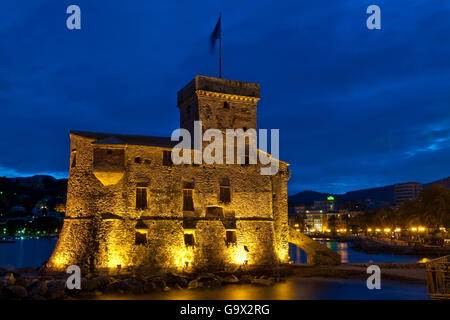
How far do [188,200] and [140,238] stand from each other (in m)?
4.67

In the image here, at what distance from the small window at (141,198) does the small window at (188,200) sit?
3.08m

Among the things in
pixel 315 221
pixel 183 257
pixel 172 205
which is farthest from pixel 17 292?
pixel 315 221

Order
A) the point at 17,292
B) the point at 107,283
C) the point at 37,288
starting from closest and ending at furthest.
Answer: the point at 17,292, the point at 37,288, the point at 107,283

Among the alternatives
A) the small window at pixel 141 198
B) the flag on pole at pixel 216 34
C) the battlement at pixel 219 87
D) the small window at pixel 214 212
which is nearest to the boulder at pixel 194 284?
the small window at pixel 214 212

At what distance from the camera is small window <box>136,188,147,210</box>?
2986 cm

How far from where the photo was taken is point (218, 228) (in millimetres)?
32125

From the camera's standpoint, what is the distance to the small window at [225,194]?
32.8 meters

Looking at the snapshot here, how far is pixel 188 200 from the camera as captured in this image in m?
31.6

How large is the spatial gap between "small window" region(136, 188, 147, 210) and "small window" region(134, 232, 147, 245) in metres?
→ 1.86

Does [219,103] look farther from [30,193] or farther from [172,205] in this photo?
[30,193]
